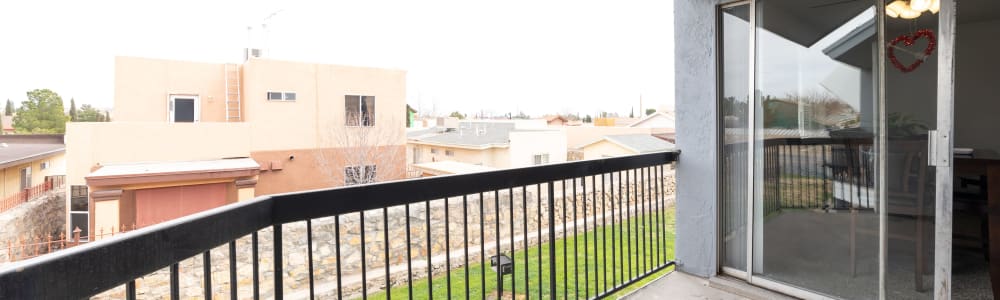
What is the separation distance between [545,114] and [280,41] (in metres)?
16.3

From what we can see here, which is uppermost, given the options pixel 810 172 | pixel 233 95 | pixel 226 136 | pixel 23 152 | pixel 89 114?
pixel 233 95

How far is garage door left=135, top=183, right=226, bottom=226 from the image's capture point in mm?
8062

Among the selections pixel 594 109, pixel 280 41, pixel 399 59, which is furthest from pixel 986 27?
pixel 594 109

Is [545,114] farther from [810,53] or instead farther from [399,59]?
[810,53]

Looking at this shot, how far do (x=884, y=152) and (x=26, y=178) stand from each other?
14.4 meters

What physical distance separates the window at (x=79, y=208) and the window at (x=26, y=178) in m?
1.80

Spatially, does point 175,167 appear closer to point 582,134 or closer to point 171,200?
point 171,200

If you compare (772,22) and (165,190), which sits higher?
(772,22)

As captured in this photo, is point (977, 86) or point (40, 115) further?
point (40, 115)

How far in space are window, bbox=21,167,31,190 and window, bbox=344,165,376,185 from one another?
21.4 feet

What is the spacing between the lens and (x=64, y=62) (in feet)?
41.5

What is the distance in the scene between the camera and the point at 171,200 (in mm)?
8375

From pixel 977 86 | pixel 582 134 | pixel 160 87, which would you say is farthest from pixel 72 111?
pixel 582 134

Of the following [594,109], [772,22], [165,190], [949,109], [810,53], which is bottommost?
[165,190]
